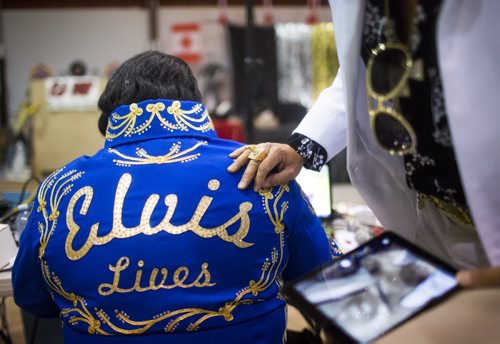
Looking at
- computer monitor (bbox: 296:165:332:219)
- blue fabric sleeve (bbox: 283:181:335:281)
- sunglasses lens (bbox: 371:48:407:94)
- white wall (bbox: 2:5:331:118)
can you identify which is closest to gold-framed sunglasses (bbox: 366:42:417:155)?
sunglasses lens (bbox: 371:48:407:94)

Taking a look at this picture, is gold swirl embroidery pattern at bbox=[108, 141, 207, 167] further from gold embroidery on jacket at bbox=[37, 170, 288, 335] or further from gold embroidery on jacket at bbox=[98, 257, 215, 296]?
gold embroidery on jacket at bbox=[98, 257, 215, 296]

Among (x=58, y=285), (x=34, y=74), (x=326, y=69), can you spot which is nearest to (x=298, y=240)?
(x=58, y=285)

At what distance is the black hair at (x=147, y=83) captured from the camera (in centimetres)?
103

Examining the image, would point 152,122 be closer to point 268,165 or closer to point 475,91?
point 268,165

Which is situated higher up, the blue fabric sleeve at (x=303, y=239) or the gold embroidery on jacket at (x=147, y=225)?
the gold embroidery on jacket at (x=147, y=225)

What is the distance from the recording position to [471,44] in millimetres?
460

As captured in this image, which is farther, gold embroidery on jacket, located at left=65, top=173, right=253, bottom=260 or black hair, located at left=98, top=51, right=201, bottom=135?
black hair, located at left=98, top=51, right=201, bottom=135

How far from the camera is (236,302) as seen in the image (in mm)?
920

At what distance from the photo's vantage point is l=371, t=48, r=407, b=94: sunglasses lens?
532 mm

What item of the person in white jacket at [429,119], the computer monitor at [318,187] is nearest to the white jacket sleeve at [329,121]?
the person in white jacket at [429,119]

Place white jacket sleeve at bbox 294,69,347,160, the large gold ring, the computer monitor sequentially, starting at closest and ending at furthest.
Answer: white jacket sleeve at bbox 294,69,347,160 < the large gold ring < the computer monitor

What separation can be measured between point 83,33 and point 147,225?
406 cm

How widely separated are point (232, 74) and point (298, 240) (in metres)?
3.57

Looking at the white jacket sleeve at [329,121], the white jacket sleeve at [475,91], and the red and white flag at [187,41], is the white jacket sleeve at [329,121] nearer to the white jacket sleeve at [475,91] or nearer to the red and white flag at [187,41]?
the white jacket sleeve at [475,91]
